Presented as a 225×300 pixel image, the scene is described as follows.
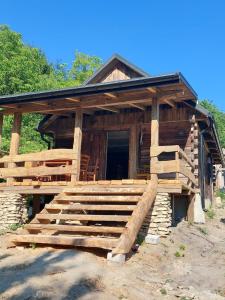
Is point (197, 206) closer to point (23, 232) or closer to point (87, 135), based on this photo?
point (87, 135)

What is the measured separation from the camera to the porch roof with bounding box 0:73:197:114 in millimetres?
9844

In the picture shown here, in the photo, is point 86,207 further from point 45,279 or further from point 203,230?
point 203,230

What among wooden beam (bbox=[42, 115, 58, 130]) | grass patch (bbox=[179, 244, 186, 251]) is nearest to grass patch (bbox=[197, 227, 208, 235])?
grass patch (bbox=[179, 244, 186, 251])

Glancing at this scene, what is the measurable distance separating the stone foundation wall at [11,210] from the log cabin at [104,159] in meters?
0.27

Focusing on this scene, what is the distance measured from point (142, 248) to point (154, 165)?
7.87 ft

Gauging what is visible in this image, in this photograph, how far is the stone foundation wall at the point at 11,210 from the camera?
11305mm

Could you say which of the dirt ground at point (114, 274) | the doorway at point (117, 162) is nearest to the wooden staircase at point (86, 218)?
the dirt ground at point (114, 274)

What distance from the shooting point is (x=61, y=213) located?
920cm

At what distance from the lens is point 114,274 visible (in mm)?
6270

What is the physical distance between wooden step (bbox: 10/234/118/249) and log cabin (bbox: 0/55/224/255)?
0.02m

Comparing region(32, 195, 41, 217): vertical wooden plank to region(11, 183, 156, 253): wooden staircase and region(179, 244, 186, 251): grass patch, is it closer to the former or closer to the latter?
region(11, 183, 156, 253): wooden staircase

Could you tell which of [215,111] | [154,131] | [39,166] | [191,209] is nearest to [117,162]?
[191,209]

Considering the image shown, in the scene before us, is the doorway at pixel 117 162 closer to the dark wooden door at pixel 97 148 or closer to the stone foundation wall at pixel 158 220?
the dark wooden door at pixel 97 148

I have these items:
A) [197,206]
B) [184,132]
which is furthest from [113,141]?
[197,206]
